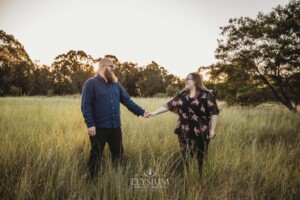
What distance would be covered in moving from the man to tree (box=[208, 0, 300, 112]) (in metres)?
8.37

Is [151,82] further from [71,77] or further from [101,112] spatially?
[101,112]

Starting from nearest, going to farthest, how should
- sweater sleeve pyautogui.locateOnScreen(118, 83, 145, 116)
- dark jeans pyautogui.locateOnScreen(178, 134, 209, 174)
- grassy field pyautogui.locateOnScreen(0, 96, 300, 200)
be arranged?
grassy field pyautogui.locateOnScreen(0, 96, 300, 200), dark jeans pyautogui.locateOnScreen(178, 134, 209, 174), sweater sleeve pyautogui.locateOnScreen(118, 83, 145, 116)

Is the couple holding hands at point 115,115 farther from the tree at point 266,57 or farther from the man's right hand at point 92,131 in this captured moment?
the tree at point 266,57

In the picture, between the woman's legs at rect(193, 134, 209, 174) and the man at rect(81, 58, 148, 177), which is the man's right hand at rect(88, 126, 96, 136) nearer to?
the man at rect(81, 58, 148, 177)

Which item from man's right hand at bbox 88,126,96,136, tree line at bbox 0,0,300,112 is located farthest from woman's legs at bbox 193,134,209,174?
tree line at bbox 0,0,300,112

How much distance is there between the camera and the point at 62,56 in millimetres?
49594

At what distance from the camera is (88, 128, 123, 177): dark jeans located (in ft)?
9.43

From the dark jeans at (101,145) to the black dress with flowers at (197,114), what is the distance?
108 cm

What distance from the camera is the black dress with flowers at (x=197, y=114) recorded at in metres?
3.10

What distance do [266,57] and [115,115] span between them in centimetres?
892

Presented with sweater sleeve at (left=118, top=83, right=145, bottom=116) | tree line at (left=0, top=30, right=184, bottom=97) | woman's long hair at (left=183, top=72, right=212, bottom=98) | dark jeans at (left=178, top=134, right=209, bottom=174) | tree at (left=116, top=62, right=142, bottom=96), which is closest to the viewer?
dark jeans at (left=178, top=134, right=209, bottom=174)

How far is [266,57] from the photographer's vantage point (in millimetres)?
9086

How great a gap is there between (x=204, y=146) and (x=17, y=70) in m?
34.3

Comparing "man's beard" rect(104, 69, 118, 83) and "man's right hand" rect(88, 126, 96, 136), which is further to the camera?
"man's beard" rect(104, 69, 118, 83)
